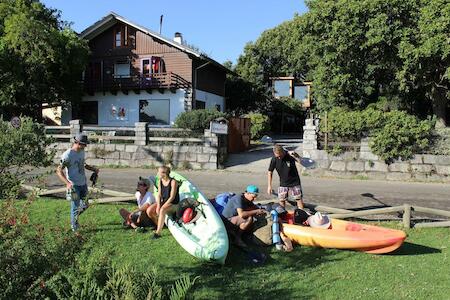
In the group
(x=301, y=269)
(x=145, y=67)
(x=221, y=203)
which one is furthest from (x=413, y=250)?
(x=145, y=67)

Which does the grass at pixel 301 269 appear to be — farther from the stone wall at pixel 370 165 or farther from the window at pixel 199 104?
the window at pixel 199 104

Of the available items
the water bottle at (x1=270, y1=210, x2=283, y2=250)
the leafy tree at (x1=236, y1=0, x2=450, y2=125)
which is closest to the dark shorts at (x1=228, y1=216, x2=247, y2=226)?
the water bottle at (x1=270, y1=210, x2=283, y2=250)

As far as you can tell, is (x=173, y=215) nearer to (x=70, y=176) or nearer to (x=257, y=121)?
(x=70, y=176)

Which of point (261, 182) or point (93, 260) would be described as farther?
point (261, 182)

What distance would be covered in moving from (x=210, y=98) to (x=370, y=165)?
1916cm

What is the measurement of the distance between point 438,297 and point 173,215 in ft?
14.1

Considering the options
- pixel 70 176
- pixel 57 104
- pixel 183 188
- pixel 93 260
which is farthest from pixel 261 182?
pixel 57 104

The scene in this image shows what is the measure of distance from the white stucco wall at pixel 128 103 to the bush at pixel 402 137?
17.0 m

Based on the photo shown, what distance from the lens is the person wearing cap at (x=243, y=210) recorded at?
7.66 metres

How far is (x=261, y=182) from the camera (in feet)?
48.3

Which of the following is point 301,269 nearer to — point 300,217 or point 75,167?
point 300,217

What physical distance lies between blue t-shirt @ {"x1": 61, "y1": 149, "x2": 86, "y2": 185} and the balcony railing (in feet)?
73.2

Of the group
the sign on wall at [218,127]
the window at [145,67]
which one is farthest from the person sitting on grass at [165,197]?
the window at [145,67]

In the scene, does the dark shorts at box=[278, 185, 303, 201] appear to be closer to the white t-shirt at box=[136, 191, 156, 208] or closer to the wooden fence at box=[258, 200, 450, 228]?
the wooden fence at box=[258, 200, 450, 228]
